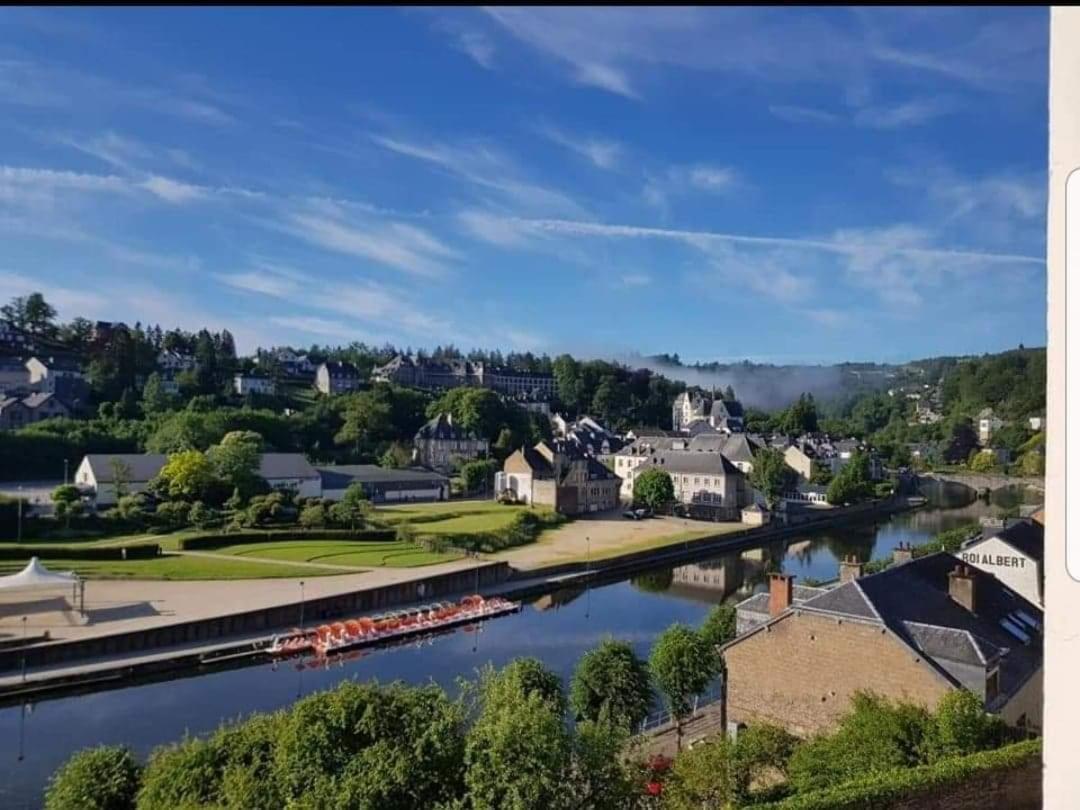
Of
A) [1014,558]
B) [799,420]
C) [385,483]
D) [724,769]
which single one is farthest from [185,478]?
[799,420]

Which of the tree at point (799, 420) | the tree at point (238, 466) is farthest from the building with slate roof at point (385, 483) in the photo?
the tree at point (799, 420)

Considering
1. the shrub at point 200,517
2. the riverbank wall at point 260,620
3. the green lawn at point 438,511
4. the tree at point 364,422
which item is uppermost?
the tree at point 364,422

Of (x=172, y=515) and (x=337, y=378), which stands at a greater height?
(x=337, y=378)

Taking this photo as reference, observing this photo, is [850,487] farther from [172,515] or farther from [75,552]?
[75,552]

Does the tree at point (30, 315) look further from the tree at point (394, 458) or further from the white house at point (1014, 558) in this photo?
the white house at point (1014, 558)

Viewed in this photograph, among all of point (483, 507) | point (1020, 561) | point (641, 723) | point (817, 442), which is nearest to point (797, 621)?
point (641, 723)

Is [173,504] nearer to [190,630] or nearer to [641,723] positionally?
[190,630]
